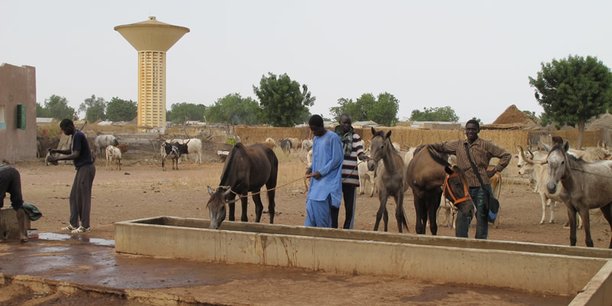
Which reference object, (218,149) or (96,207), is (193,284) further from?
(218,149)

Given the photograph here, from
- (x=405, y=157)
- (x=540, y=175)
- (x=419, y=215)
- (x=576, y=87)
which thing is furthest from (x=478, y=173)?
(x=576, y=87)

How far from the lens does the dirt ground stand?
533 inches

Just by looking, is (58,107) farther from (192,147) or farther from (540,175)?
(540,175)

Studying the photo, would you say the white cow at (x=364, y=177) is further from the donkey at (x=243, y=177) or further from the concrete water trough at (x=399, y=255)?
the concrete water trough at (x=399, y=255)

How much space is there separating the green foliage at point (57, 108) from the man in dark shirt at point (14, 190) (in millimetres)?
106634

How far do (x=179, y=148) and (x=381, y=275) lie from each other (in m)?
28.0

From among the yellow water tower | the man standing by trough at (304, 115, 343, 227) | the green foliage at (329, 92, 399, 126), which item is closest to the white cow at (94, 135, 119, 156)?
the yellow water tower

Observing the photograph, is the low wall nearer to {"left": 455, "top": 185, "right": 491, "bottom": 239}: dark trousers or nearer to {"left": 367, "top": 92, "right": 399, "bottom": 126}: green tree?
{"left": 455, "top": 185, "right": 491, "bottom": 239}: dark trousers

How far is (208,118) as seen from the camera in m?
115

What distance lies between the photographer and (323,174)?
9.34m

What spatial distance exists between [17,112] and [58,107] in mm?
94666

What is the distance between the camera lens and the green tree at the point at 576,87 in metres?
41.9

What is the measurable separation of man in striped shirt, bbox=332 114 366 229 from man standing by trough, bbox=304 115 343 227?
0.61 m

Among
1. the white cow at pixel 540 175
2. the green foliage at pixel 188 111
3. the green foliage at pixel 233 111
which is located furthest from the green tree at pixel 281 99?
the green foliage at pixel 188 111
